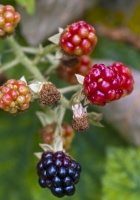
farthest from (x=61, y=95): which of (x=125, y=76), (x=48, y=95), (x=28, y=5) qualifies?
(x=28, y=5)

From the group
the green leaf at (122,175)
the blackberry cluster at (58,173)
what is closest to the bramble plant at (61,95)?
the blackberry cluster at (58,173)

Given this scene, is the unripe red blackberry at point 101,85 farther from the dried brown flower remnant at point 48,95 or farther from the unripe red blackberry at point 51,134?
the unripe red blackberry at point 51,134

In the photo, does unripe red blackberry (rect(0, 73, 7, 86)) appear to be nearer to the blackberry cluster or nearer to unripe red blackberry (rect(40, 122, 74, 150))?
unripe red blackberry (rect(40, 122, 74, 150))

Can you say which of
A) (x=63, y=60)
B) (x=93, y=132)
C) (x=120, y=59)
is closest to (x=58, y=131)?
(x=63, y=60)

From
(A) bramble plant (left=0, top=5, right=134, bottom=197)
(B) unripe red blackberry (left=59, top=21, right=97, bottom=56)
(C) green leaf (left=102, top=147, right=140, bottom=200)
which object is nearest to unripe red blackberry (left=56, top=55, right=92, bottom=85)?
(A) bramble plant (left=0, top=5, right=134, bottom=197)

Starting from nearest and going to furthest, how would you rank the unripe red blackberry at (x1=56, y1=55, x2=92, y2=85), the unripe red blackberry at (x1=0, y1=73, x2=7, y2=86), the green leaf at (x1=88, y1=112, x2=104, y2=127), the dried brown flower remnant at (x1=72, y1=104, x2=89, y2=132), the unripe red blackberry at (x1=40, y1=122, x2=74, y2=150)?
1. the dried brown flower remnant at (x1=72, y1=104, x2=89, y2=132)
2. the green leaf at (x1=88, y1=112, x2=104, y2=127)
3. the unripe red blackberry at (x1=40, y1=122, x2=74, y2=150)
4. the unripe red blackberry at (x1=56, y1=55, x2=92, y2=85)
5. the unripe red blackberry at (x1=0, y1=73, x2=7, y2=86)

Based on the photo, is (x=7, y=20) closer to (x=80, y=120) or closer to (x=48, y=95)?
(x=48, y=95)
